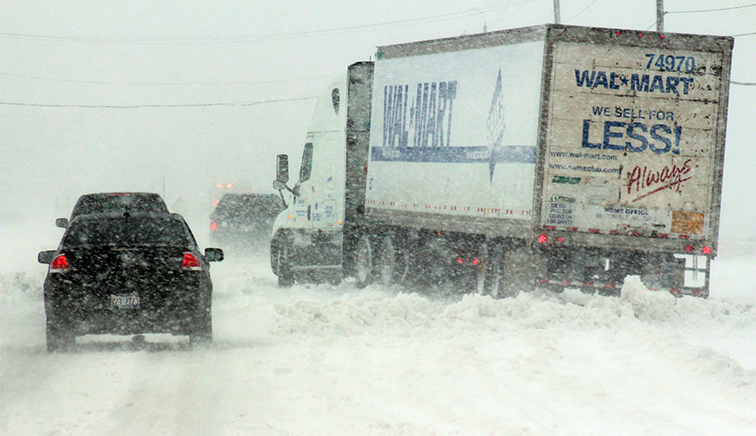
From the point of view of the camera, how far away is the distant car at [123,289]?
8.66m

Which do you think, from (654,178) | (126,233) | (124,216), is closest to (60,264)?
(126,233)

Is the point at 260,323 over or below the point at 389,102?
below

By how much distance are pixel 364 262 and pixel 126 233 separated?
749cm

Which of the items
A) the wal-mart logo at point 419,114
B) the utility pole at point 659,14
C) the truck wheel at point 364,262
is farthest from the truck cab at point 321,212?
the utility pole at point 659,14

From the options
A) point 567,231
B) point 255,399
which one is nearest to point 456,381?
point 255,399

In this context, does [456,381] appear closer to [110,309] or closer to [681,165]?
[110,309]

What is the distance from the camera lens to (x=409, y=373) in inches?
Answer: 304

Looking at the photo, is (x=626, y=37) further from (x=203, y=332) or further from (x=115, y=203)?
(x=115, y=203)

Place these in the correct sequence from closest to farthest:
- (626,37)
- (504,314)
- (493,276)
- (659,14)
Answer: (504,314), (626,37), (493,276), (659,14)

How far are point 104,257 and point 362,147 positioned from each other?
7995 millimetres

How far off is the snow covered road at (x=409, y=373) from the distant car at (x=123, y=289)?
0.31m

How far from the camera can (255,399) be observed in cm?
677

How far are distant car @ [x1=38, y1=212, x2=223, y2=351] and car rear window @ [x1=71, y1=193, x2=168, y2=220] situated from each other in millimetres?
6142

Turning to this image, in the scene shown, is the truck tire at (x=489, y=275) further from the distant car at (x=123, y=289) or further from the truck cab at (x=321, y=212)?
the distant car at (x=123, y=289)
